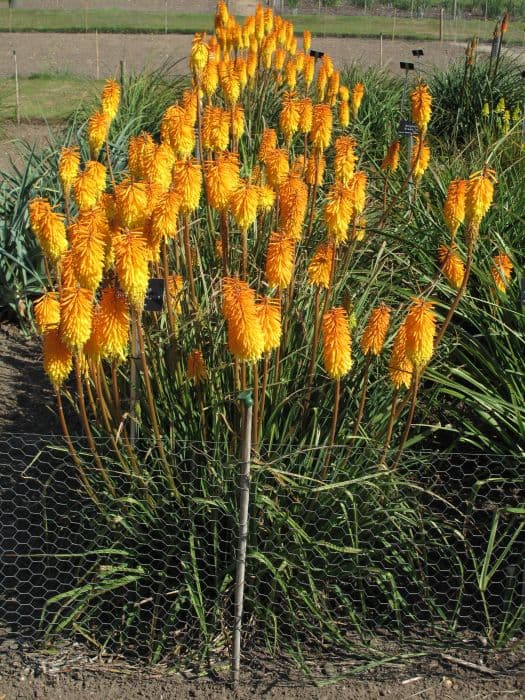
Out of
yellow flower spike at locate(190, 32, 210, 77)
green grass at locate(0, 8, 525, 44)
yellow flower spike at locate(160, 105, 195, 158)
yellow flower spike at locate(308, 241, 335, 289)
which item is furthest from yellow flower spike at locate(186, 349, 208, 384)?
green grass at locate(0, 8, 525, 44)

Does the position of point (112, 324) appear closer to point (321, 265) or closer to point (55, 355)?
point (55, 355)

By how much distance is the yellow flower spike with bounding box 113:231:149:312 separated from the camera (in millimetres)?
2789

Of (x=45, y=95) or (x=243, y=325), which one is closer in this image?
(x=243, y=325)

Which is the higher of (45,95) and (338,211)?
(338,211)

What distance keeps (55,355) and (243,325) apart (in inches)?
25.3

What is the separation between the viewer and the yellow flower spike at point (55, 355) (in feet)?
9.76

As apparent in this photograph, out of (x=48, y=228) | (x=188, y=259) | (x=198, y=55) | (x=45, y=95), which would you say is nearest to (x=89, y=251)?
(x=48, y=228)

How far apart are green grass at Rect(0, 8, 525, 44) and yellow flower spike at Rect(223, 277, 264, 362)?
22257 millimetres

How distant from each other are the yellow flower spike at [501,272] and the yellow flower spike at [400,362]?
1.00 m

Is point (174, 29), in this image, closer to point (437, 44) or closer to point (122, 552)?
point (437, 44)

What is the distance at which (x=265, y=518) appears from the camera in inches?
137

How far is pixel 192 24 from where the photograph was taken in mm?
25734

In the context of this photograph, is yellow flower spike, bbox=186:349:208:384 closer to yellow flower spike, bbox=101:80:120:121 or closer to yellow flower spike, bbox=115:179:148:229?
yellow flower spike, bbox=115:179:148:229

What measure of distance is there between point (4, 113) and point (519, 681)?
10.7 m
